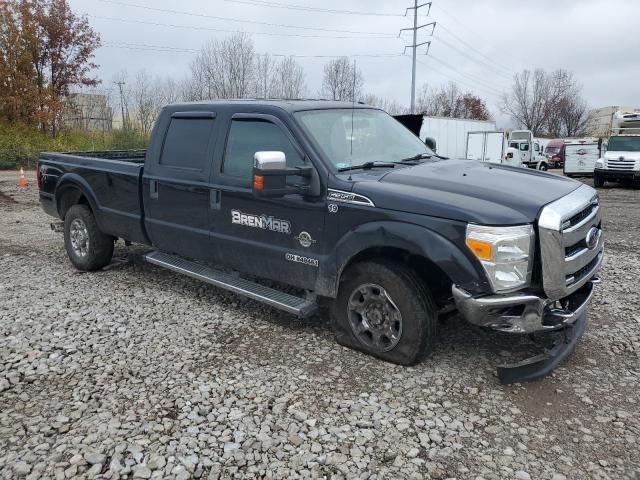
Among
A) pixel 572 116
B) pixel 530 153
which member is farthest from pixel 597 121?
pixel 530 153

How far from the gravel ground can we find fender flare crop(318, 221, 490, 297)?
0.69m

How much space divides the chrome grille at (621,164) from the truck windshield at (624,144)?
829mm

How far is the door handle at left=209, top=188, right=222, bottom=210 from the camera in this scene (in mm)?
4848

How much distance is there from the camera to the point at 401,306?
382cm

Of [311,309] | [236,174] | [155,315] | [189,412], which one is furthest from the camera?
[155,315]

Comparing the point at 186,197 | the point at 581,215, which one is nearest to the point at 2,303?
the point at 186,197

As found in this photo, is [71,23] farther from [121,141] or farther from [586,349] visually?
[586,349]

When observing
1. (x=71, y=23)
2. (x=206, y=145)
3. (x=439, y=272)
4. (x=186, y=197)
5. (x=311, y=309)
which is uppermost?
(x=71, y=23)

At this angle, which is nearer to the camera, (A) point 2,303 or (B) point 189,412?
(B) point 189,412

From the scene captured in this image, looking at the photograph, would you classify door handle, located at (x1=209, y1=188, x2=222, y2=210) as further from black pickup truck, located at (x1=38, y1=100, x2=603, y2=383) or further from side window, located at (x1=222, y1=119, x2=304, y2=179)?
side window, located at (x1=222, y1=119, x2=304, y2=179)

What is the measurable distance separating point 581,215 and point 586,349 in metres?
1.20

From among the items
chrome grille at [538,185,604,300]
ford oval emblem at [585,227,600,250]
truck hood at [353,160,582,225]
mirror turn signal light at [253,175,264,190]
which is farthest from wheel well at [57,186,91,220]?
A: ford oval emblem at [585,227,600,250]

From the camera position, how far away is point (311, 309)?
14.2 feet

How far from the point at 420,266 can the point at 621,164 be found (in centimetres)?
1883
